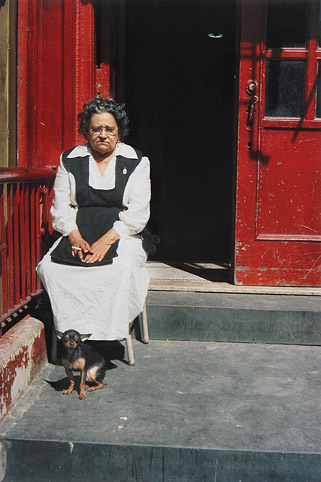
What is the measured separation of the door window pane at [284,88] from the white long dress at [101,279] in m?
1.41

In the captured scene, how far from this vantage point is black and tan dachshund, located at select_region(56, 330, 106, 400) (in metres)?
3.30

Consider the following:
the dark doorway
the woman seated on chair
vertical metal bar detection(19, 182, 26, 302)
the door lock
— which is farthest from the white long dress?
the dark doorway

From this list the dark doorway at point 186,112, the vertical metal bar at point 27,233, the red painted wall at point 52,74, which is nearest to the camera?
the vertical metal bar at point 27,233

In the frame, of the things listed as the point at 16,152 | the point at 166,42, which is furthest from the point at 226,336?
the point at 166,42

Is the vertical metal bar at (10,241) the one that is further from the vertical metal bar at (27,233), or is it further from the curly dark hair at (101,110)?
the curly dark hair at (101,110)

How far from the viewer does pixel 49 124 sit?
15.1 ft

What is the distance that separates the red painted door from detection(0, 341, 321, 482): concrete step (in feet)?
3.73

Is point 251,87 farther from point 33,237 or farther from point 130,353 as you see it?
point 130,353

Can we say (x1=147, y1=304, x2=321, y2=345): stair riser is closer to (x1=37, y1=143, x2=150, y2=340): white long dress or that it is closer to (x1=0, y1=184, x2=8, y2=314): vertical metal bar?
(x1=37, y1=143, x2=150, y2=340): white long dress

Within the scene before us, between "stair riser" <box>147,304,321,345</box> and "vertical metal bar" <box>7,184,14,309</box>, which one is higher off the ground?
"vertical metal bar" <box>7,184,14,309</box>

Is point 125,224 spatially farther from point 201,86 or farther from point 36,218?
point 201,86

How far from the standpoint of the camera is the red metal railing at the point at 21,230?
11.0 ft

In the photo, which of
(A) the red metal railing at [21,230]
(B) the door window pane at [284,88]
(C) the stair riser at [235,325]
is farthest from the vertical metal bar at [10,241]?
→ (B) the door window pane at [284,88]

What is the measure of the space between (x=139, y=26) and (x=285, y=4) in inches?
115
